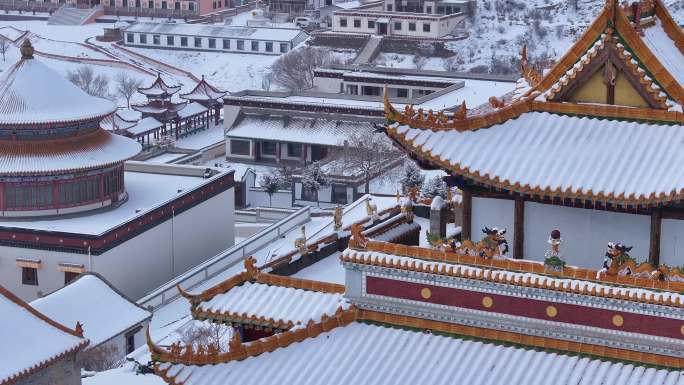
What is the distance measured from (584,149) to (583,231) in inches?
68.9

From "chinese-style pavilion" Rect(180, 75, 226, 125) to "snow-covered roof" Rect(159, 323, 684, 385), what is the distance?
79.8 m

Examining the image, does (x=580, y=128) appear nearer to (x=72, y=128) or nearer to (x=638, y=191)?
(x=638, y=191)

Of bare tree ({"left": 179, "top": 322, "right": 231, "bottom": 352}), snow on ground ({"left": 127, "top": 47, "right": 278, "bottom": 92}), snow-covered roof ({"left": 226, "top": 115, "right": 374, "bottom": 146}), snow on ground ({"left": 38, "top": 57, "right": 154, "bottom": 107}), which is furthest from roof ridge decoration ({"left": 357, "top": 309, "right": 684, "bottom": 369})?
snow on ground ({"left": 38, "top": 57, "right": 154, "bottom": 107})

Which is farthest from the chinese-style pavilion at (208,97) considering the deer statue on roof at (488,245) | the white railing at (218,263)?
the deer statue on roof at (488,245)

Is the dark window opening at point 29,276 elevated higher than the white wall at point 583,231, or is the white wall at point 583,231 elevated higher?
the white wall at point 583,231

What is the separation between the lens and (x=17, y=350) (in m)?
34.2

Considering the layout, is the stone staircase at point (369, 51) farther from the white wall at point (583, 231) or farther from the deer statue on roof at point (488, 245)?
the deer statue on roof at point (488, 245)

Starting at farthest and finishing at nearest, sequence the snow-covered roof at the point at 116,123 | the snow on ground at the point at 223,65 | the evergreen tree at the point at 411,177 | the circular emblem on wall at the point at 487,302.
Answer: the snow on ground at the point at 223,65 → the snow-covered roof at the point at 116,123 → the evergreen tree at the point at 411,177 → the circular emblem on wall at the point at 487,302

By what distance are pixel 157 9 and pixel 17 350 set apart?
402 feet

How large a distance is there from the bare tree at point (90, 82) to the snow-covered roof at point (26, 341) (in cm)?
8098

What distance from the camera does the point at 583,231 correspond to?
992 inches

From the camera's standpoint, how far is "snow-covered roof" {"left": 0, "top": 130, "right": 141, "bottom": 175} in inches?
2156

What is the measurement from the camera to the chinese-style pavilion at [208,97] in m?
104

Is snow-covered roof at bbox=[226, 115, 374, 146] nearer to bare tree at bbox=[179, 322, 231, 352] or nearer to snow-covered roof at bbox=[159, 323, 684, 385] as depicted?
bare tree at bbox=[179, 322, 231, 352]
